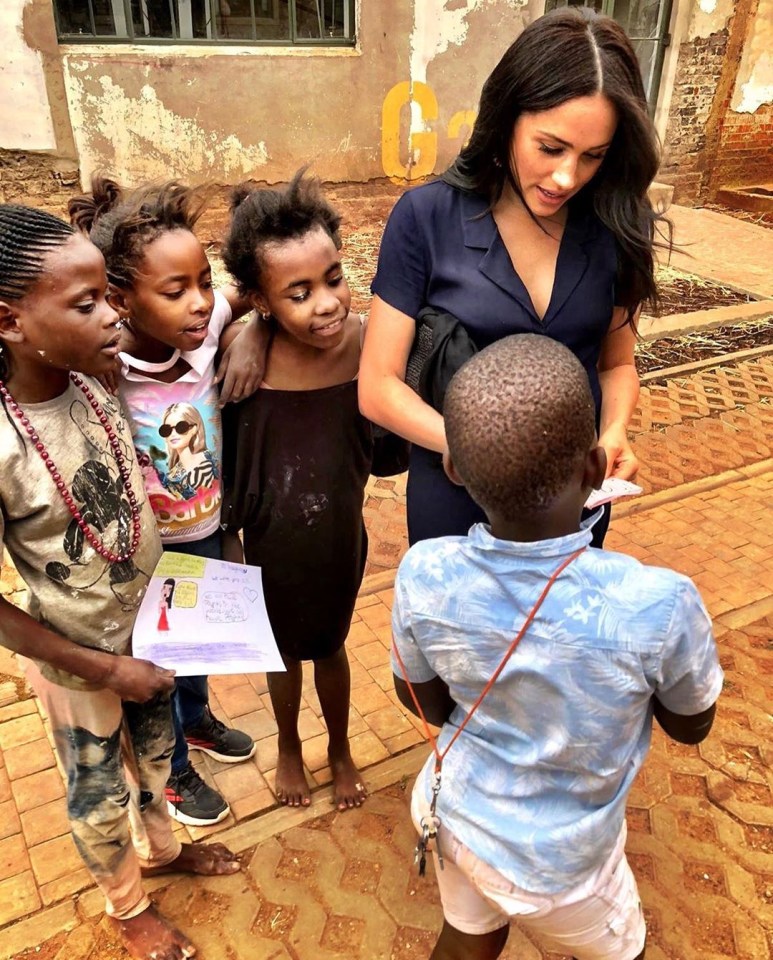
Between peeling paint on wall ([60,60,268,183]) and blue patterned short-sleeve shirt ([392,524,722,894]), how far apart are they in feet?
22.0

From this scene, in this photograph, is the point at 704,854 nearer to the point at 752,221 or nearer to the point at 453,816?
the point at 453,816

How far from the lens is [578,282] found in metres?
1.63

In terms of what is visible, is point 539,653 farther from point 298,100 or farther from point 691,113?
point 691,113

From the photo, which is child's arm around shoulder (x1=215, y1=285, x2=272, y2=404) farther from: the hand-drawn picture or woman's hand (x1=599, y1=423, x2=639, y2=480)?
woman's hand (x1=599, y1=423, x2=639, y2=480)

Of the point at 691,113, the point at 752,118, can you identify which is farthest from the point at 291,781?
the point at 752,118

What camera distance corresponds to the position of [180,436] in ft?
5.83

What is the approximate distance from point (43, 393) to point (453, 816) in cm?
105

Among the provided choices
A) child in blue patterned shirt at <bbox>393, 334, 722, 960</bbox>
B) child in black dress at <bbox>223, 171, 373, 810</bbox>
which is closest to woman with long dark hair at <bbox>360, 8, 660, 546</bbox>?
child in black dress at <bbox>223, 171, 373, 810</bbox>

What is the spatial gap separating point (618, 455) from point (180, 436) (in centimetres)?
98

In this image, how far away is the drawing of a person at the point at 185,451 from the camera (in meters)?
1.77

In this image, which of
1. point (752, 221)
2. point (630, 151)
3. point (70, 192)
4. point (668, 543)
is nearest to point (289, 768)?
point (630, 151)

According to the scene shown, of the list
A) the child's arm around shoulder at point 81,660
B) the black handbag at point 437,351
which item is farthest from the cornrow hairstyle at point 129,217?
the child's arm around shoulder at point 81,660

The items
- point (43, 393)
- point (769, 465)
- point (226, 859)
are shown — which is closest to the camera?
point (43, 393)

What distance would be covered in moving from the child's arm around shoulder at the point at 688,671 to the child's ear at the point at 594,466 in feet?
0.61
